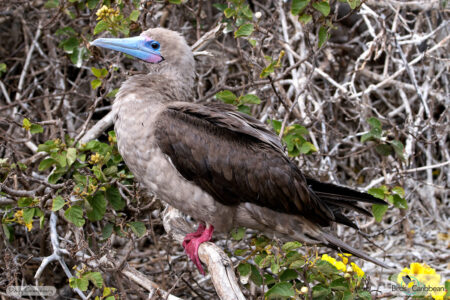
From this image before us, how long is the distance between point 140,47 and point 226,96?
0.61 m

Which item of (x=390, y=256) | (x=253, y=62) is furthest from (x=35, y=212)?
(x=390, y=256)

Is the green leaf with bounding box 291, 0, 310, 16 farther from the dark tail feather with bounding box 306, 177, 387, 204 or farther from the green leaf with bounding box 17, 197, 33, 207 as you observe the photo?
the green leaf with bounding box 17, 197, 33, 207

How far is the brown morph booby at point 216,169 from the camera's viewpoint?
318cm

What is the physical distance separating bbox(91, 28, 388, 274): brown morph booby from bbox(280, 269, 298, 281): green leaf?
56 centimetres

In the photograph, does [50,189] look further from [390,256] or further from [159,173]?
[390,256]

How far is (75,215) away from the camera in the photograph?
10.4 ft

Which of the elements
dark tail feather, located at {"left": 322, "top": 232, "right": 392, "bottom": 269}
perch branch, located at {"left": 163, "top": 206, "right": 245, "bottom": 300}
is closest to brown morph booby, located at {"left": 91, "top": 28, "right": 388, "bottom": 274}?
dark tail feather, located at {"left": 322, "top": 232, "right": 392, "bottom": 269}

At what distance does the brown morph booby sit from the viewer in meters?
3.18

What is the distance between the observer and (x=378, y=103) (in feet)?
17.6

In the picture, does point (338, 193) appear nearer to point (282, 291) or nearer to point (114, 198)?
point (282, 291)

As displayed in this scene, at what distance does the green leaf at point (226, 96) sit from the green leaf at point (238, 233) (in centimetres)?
80

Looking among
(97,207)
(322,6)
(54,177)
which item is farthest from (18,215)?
(322,6)

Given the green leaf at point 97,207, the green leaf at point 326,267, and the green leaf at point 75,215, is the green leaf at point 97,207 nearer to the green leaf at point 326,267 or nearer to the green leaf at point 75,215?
the green leaf at point 75,215

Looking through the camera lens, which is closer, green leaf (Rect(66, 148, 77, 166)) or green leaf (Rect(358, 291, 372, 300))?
green leaf (Rect(358, 291, 372, 300))
